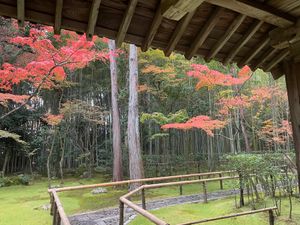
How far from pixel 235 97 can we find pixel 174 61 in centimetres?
294

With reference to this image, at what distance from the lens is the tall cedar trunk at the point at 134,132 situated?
8242mm

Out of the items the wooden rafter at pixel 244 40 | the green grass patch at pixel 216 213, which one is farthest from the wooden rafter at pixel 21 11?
→ the green grass patch at pixel 216 213

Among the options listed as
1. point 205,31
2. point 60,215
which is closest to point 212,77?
point 60,215

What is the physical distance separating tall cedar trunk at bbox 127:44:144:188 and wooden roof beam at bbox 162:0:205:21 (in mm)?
7145

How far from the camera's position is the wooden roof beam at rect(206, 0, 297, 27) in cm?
141

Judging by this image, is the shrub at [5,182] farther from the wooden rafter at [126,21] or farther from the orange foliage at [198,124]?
the wooden rafter at [126,21]

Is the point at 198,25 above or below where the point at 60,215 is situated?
above

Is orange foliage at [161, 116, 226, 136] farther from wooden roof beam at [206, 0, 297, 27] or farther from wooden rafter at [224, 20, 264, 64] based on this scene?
wooden roof beam at [206, 0, 297, 27]

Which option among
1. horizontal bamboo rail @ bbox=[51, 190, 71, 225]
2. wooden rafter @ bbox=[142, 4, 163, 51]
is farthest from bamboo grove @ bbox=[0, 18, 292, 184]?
wooden rafter @ bbox=[142, 4, 163, 51]

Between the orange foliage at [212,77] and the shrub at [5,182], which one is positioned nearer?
the orange foliage at [212,77]

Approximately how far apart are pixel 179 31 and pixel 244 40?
1.59ft

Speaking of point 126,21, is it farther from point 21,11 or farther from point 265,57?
point 265,57

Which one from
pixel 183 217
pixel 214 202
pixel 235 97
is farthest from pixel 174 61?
pixel 183 217

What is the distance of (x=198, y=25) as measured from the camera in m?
1.69
